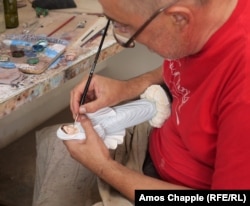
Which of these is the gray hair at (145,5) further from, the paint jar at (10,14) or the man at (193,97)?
the paint jar at (10,14)

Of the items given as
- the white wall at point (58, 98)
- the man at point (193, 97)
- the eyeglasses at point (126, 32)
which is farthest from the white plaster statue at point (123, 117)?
the white wall at point (58, 98)

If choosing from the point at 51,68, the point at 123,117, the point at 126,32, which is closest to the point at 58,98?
the point at 51,68

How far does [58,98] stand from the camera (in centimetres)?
221

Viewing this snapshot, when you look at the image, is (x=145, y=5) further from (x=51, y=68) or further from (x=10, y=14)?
(x=10, y=14)

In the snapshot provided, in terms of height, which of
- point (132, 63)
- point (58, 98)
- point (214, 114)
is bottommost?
point (58, 98)

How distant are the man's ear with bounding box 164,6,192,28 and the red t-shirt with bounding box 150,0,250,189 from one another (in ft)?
0.24

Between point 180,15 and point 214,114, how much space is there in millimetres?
197

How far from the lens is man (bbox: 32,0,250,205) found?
0.74 m

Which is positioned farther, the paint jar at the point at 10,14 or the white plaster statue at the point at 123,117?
the paint jar at the point at 10,14

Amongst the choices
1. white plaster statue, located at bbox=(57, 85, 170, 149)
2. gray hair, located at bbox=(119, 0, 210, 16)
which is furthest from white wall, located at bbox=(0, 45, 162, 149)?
gray hair, located at bbox=(119, 0, 210, 16)

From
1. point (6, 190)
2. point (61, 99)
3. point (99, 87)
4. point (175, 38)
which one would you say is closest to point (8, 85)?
point (99, 87)

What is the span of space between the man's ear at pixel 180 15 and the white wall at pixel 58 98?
1.26 metres

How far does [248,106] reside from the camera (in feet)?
2.36

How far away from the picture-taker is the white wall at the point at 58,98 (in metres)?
2.02
